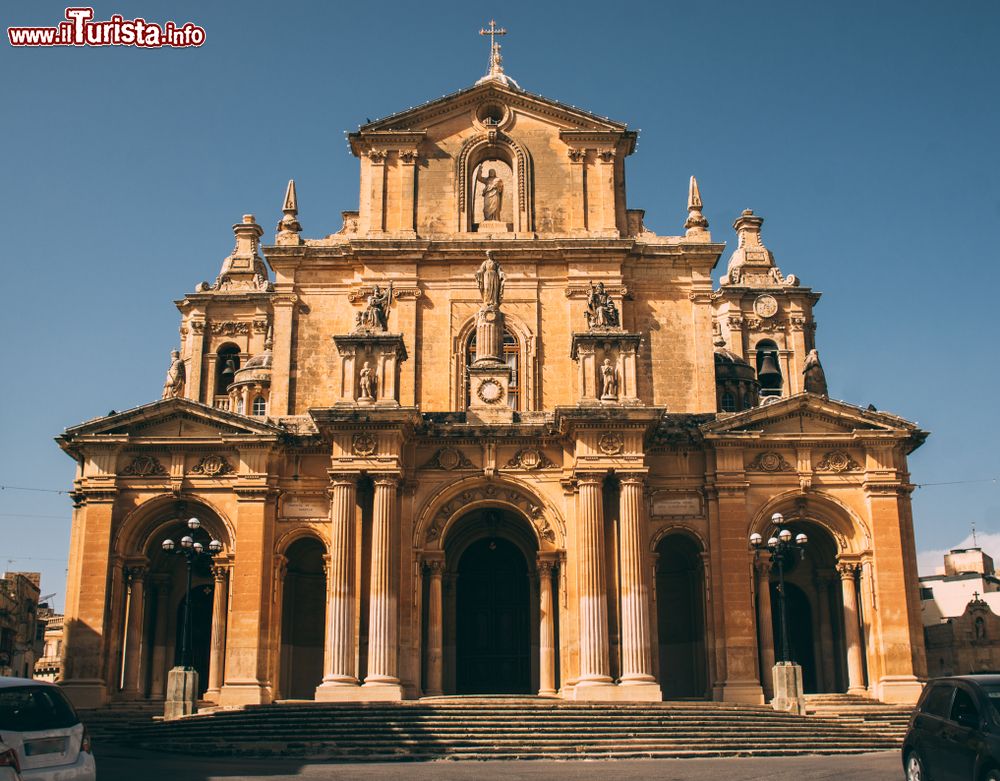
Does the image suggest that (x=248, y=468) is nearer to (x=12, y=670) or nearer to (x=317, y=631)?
(x=317, y=631)

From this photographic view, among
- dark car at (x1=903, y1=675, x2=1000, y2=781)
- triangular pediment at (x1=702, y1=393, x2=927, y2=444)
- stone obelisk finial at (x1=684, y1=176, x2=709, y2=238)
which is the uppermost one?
stone obelisk finial at (x1=684, y1=176, x2=709, y2=238)

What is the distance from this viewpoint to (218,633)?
34.3 m

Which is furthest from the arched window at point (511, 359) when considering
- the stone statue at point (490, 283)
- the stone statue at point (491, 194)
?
the stone statue at point (491, 194)

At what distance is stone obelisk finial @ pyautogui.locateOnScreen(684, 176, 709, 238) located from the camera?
1555 inches

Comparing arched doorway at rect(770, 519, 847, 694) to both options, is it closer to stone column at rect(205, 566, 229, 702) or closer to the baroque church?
the baroque church

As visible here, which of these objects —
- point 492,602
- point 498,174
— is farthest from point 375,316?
point 492,602

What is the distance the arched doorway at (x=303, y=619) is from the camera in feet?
117

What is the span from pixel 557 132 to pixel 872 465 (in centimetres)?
1541

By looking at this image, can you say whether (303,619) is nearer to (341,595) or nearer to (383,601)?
(341,595)

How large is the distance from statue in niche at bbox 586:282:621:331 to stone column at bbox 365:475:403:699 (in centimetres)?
740

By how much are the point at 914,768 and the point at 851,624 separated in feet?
64.8

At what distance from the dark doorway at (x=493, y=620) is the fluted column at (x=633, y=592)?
4800mm

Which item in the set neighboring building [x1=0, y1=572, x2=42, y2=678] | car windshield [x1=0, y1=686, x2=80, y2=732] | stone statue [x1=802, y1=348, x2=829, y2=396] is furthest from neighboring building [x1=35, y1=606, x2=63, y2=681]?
car windshield [x1=0, y1=686, x2=80, y2=732]

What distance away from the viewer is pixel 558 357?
37.8 metres
